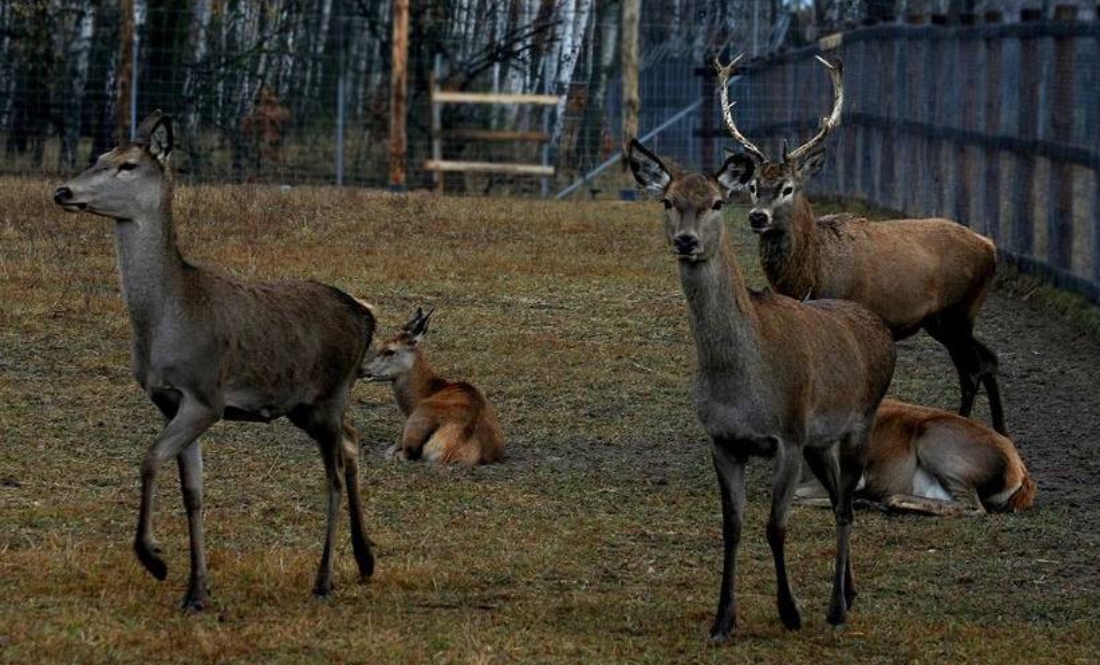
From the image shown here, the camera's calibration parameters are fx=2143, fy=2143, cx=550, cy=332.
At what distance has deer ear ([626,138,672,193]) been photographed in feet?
24.0

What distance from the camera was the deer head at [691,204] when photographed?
7.06m

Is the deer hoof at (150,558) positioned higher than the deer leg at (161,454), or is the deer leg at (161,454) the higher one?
the deer leg at (161,454)

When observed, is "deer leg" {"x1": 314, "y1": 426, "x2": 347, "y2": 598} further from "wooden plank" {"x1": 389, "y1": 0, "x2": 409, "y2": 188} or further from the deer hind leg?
"wooden plank" {"x1": 389, "y1": 0, "x2": 409, "y2": 188}

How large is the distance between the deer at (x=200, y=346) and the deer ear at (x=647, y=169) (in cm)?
117

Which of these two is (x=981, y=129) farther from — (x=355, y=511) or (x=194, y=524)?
(x=194, y=524)

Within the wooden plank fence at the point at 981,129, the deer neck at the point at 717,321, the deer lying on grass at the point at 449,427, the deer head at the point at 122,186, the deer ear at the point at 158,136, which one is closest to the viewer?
the deer neck at the point at 717,321

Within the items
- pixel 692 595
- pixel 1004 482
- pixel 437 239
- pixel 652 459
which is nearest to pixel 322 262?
pixel 437 239

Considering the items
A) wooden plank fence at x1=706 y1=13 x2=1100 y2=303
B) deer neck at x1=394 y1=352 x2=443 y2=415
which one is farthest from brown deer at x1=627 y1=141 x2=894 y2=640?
wooden plank fence at x1=706 y1=13 x2=1100 y2=303

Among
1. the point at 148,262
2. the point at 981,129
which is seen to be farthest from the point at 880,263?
the point at 981,129

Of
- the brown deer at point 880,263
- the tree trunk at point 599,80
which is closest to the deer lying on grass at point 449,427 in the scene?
the brown deer at point 880,263

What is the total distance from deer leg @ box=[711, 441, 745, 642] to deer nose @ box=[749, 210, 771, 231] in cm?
409

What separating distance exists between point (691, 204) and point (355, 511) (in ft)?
5.46

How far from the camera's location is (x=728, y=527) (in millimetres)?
7086

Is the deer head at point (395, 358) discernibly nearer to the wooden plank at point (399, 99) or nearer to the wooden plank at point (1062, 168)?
the wooden plank at point (1062, 168)
